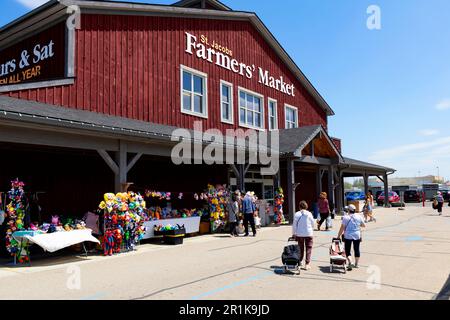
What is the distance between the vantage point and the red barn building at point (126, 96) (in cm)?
1110

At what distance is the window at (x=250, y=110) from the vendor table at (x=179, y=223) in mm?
7806

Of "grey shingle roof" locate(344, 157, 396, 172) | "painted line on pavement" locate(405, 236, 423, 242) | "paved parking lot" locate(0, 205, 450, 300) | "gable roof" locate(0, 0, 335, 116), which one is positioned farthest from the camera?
"grey shingle roof" locate(344, 157, 396, 172)

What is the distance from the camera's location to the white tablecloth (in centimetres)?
884

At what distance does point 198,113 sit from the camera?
1811 centimetres

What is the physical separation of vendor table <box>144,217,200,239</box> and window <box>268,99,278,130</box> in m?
10.4

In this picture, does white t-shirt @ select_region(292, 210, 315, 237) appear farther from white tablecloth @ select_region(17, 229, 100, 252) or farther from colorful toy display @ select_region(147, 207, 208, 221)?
colorful toy display @ select_region(147, 207, 208, 221)

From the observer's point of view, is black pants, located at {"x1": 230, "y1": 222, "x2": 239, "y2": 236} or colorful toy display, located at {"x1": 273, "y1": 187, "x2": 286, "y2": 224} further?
colorful toy display, located at {"x1": 273, "y1": 187, "x2": 286, "y2": 224}

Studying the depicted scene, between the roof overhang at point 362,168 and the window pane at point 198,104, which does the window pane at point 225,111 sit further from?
the roof overhang at point 362,168

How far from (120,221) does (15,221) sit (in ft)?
8.31

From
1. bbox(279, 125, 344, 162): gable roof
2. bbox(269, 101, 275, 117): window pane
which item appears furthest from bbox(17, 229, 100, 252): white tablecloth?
bbox(269, 101, 275, 117): window pane

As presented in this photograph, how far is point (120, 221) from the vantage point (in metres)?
10.7

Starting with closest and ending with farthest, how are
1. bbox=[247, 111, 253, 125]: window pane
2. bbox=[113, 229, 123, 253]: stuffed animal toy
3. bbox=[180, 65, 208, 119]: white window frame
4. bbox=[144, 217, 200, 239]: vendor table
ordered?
bbox=[113, 229, 123, 253]: stuffed animal toy, bbox=[144, 217, 200, 239]: vendor table, bbox=[180, 65, 208, 119]: white window frame, bbox=[247, 111, 253, 125]: window pane

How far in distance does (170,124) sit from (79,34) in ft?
16.0

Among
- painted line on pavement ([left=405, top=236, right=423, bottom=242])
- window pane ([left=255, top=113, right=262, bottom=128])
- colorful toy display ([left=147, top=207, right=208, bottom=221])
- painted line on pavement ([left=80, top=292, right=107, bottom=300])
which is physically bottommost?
painted line on pavement ([left=405, top=236, right=423, bottom=242])
